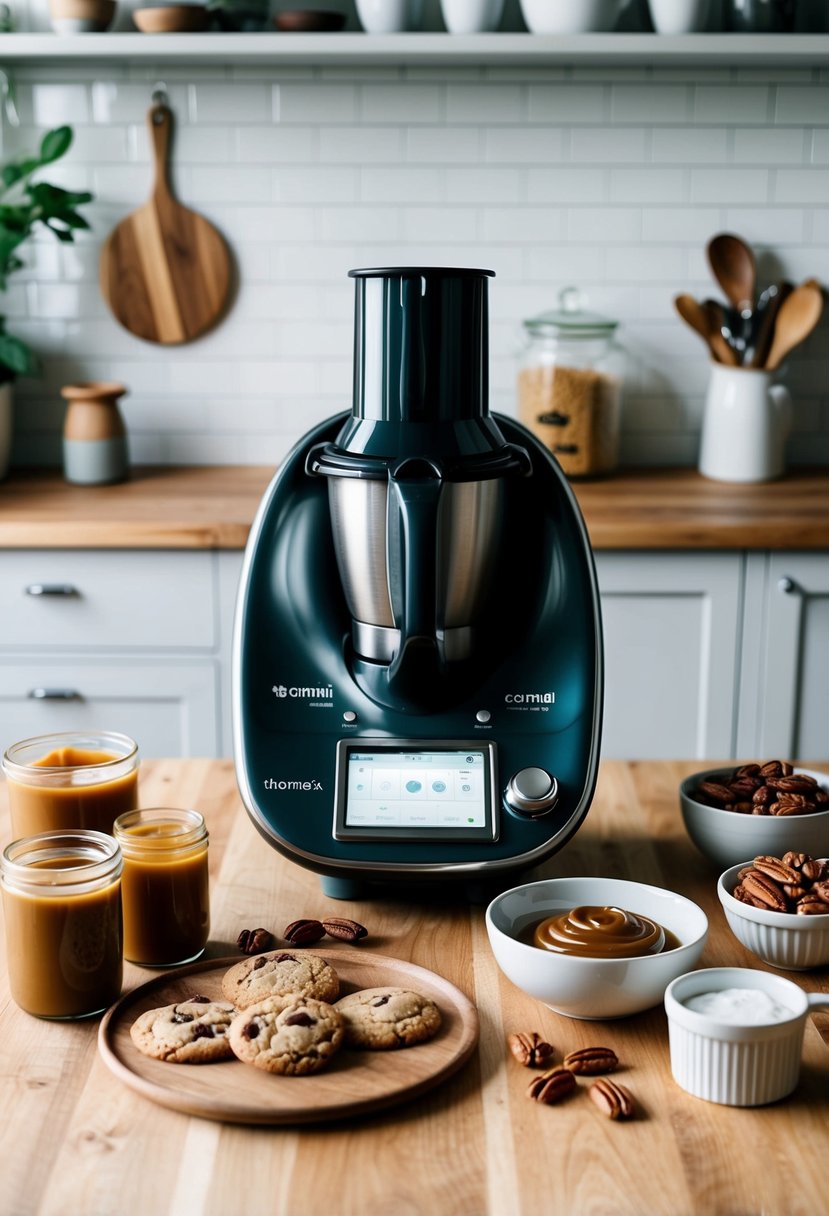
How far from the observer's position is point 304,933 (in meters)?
1.06

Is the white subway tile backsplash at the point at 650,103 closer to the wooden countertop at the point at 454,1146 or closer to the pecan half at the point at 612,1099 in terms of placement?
the wooden countertop at the point at 454,1146

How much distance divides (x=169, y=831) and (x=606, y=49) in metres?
2.09

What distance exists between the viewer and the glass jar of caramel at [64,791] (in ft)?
3.63

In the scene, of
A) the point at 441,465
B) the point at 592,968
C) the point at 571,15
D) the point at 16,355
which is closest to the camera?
the point at 592,968

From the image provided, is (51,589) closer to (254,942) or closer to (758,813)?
(254,942)

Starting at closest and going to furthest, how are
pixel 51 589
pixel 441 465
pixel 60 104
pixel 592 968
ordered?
1. pixel 592 968
2. pixel 441 465
3. pixel 51 589
4. pixel 60 104

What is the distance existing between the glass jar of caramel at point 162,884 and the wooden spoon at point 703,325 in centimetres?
215

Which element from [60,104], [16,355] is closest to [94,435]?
[16,355]

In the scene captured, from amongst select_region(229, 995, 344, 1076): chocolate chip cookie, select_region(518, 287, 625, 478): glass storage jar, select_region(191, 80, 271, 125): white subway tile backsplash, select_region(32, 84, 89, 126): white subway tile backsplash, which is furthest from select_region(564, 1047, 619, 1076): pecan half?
select_region(32, 84, 89, 126): white subway tile backsplash

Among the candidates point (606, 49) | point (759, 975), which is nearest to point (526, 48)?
point (606, 49)

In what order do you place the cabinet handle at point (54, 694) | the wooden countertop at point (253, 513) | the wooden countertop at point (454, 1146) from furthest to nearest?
the cabinet handle at point (54, 694) < the wooden countertop at point (253, 513) < the wooden countertop at point (454, 1146)

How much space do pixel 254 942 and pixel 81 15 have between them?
2287 millimetres

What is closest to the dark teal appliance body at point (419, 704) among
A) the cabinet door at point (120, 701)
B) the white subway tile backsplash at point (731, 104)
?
the cabinet door at point (120, 701)

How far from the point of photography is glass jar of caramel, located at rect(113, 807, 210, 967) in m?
1.02
